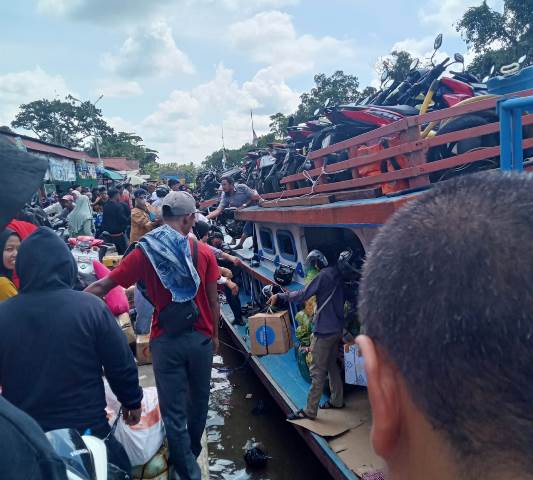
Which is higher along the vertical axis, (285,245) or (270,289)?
(285,245)

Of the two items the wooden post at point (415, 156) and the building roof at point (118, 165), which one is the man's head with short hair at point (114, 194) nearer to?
the wooden post at point (415, 156)

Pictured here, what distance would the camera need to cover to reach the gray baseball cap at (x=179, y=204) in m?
2.96

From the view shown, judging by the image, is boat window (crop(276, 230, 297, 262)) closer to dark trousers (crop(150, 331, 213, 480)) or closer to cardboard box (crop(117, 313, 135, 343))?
cardboard box (crop(117, 313, 135, 343))

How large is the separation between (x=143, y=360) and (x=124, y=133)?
5361 centimetres

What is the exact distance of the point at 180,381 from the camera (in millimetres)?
2852

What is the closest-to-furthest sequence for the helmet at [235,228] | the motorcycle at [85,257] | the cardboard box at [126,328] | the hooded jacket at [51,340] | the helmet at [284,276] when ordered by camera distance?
the hooded jacket at [51,340] < the motorcycle at [85,257] < the cardboard box at [126,328] < the helmet at [284,276] < the helmet at [235,228]

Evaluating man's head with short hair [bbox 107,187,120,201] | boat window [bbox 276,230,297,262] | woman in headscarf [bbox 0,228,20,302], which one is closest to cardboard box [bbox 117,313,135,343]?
woman in headscarf [bbox 0,228,20,302]

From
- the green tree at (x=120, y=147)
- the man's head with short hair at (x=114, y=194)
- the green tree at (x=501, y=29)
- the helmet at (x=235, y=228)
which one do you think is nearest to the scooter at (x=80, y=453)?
the helmet at (x=235, y=228)

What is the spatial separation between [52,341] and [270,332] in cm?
347

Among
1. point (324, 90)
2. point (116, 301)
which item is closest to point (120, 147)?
point (324, 90)

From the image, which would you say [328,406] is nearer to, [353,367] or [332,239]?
[353,367]

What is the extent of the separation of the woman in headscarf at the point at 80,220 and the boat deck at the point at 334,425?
178 inches

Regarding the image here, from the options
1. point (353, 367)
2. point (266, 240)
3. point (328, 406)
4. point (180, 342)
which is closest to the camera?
point (180, 342)

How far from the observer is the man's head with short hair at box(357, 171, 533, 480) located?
56 cm
